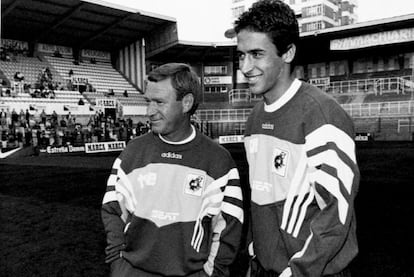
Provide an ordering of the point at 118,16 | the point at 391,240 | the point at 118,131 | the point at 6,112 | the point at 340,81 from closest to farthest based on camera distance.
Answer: the point at 391,240 < the point at 6,112 < the point at 118,131 < the point at 118,16 < the point at 340,81

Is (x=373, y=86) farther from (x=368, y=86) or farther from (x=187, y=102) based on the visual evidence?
(x=187, y=102)

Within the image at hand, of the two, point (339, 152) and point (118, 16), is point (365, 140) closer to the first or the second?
point (118, 16)

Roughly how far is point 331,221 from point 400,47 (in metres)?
36.7

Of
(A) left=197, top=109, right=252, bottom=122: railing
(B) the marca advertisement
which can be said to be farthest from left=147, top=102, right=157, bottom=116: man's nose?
(A) left=197, top=109, right=252, bottom=122: railing

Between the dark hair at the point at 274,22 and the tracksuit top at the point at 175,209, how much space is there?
83 centimetres

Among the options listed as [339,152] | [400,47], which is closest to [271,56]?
[339,152]

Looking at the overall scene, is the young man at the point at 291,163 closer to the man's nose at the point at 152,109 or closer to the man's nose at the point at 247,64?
the man's nose at the point at 247,64

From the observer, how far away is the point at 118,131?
27734mm

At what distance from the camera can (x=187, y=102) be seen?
263 cm

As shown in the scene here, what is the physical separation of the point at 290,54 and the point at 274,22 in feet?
0.64

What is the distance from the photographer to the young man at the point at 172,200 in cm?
243

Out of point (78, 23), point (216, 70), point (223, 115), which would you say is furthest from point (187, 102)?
point (216, 70)

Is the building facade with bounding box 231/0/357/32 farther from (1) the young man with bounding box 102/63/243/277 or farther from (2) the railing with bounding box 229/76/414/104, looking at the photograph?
(1) the young man with bounding box 102/63/243/277

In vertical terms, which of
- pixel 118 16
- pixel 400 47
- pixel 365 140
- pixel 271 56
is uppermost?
pixel 118 16
